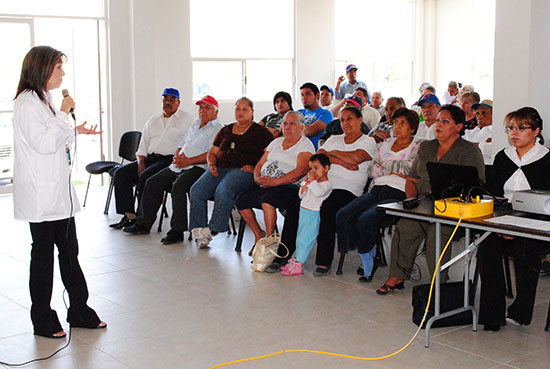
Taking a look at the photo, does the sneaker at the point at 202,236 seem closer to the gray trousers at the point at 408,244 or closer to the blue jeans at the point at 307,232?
the blue jeans at the point at 307,232

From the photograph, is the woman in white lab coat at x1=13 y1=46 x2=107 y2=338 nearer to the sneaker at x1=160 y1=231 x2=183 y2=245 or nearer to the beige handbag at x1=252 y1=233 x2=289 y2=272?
the beige handbag at x1=252 y1=233 x2=289 y2=272

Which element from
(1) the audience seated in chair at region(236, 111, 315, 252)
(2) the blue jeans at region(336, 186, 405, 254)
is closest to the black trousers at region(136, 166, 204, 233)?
(1) the audience seated in chair at region(236, 111, 315, 252)

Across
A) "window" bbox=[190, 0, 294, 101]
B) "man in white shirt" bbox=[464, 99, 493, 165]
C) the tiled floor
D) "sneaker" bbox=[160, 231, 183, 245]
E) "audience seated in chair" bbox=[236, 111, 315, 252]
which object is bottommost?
the tiled floor

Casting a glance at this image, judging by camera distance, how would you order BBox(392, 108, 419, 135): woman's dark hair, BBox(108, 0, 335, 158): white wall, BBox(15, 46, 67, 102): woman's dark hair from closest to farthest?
BBox(15, 46, 67, 102): woman's dark hair, BBox(392, 108, 419, 135): woman's dark hair, BBox(108, 0, 335, 158): white wall

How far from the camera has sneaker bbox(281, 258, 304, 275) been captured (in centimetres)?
493

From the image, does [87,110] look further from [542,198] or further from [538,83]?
[542,198]

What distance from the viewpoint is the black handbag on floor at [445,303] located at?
12.3ft

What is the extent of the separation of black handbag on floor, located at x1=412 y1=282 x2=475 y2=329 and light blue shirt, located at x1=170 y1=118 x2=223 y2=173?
3055 mm

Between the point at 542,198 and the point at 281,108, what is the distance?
382 centimetres

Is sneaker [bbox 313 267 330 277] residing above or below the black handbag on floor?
below

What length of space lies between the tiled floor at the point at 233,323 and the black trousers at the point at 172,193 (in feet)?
2.07

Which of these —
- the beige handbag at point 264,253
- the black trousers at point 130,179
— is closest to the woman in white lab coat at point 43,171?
the beige handbag at point 264,253

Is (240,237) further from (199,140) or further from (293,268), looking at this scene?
(199,140)

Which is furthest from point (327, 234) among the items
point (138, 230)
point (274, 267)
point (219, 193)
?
point (138, 230)
